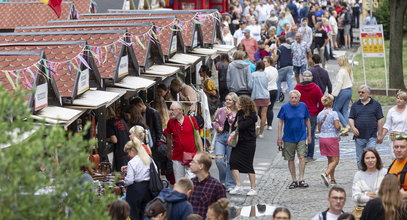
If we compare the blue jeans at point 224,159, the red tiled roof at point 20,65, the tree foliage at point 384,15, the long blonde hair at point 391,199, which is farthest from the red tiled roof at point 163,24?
the tree foliage at point 384,15

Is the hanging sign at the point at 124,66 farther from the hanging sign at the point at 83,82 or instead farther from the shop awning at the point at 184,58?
the shop awning at the point at 184,58

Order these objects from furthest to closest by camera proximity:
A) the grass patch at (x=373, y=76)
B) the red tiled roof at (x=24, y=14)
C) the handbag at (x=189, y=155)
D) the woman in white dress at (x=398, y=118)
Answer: the grass patch at (x=373, y=76) < the red tiled roof at (x=24, y=14) < the woman in white dress at (x=398, y=118) < the handbag at (x=189, y=155)

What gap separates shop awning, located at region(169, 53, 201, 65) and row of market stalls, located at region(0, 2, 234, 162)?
0.9 inches

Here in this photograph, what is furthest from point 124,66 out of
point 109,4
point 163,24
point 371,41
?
point 109,4

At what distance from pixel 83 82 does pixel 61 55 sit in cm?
48

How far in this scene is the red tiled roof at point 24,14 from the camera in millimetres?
19531

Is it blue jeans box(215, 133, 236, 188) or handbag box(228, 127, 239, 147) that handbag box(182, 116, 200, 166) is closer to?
handbag box(228, 127, 239, 147)

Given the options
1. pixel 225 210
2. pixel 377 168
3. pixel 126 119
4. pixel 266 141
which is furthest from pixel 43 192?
pixel 266 141

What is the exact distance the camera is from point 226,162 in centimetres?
1534

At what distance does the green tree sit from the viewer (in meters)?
6.03

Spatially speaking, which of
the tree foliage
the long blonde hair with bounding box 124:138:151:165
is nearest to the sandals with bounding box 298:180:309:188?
the long blonde hair with bounding box 124:138:151:165

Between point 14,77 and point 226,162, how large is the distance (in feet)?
14.6

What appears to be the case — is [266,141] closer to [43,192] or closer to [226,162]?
[226,162]

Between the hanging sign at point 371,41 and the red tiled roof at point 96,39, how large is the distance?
32.1ft
